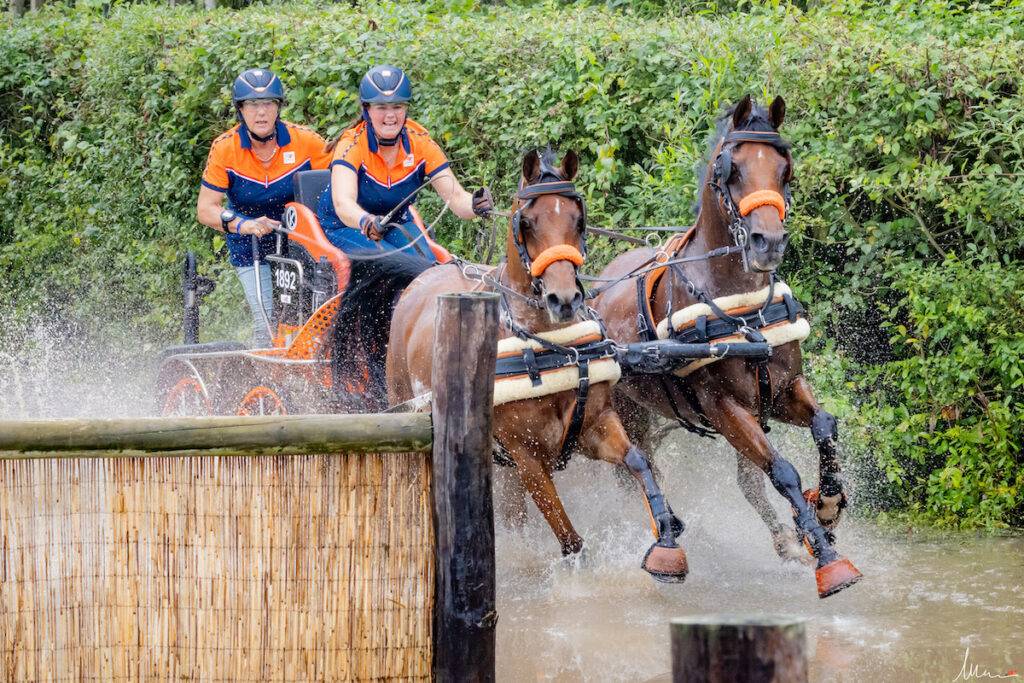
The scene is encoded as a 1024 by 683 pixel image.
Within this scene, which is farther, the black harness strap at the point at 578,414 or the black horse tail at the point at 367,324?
the black horse tail at the point at 367,324

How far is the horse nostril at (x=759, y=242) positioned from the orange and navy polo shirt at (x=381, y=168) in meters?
2.16

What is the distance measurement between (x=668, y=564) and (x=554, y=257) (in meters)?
1.27

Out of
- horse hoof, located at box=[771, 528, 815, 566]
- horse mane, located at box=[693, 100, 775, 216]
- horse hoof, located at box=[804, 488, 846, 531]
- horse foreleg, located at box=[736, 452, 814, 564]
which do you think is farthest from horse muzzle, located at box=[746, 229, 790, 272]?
horse hoof, located at box=[771, 528, 815, 566]

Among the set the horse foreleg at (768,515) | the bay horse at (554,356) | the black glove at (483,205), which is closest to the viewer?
the bay horse at (554,356)

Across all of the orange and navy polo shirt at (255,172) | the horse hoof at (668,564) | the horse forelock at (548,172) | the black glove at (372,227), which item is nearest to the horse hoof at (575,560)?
the horse hoof at (668,564)

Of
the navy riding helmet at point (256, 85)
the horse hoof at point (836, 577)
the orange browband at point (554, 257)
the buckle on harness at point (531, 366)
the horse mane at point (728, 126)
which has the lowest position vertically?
the horse hoof at point (836, 577)

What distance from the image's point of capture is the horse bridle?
207 inches

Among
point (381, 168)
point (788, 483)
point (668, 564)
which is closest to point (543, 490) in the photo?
point (668, 564)

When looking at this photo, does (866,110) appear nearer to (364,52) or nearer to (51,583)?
(364,52)

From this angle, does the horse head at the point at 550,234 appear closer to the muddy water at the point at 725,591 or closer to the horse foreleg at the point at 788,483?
the horse foreleg at the point at 788,483

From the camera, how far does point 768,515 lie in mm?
6312

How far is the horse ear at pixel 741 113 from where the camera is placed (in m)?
5.44

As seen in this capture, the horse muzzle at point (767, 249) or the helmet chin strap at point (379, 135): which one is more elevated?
the helmet chin strap at point (379, 135)

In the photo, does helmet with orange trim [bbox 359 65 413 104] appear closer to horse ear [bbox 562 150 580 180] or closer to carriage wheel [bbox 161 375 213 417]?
horse ear [bbox 562 150 580 180]
